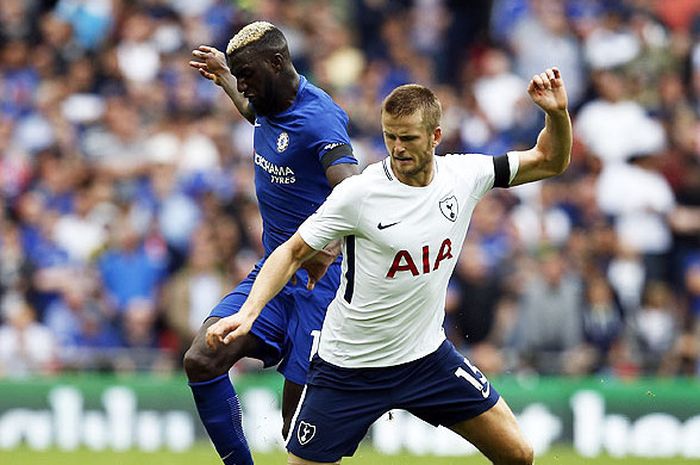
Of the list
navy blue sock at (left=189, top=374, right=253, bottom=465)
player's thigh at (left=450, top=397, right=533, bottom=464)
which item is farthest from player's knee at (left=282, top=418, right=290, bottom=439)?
player's thigh at (left=450, top=397, right=533, bottom=464)

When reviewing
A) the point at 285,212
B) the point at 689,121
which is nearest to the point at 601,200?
the point at 689,121

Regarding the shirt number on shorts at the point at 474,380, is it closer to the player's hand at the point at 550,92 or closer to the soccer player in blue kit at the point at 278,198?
the soccer player in blue kit at the point at 278,198

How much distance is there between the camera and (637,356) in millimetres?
15867

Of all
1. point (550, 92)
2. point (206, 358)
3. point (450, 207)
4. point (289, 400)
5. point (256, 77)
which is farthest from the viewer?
point (289, 400)

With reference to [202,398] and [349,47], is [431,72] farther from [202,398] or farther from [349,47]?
[202,398]

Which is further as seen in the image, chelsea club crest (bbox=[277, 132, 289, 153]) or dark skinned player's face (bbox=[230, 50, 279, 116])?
chelsea club crest (bbox=[277, 132, 289, 153])

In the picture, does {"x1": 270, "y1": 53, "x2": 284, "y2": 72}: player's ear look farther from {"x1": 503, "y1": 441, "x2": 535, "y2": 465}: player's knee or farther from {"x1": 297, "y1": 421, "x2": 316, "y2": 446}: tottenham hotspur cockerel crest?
{"x1": 503, "y1": 441, "x2": 535, "y2": 465}: player's knee

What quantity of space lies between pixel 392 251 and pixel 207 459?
21.0 ft

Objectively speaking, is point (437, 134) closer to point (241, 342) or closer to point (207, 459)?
point (241, 342)

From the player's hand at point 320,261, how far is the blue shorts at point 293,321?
74cm

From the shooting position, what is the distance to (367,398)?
8367 millimetres

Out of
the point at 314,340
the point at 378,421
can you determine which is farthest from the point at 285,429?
the point at 378,421

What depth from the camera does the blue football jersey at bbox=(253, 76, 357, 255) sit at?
30.1 feet

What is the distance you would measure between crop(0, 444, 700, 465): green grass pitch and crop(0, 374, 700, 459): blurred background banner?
28 centimetres
